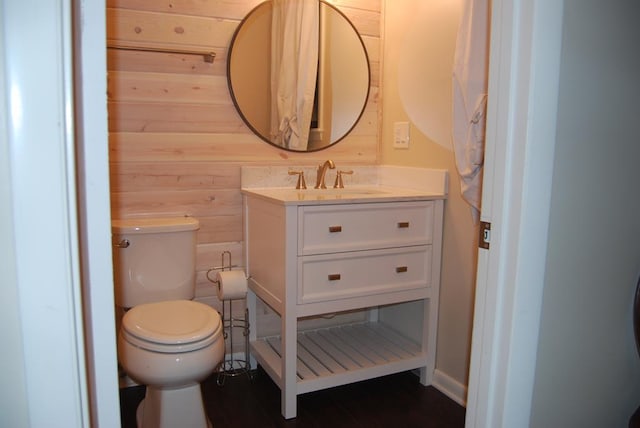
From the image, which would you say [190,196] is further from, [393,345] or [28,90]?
[28,90]

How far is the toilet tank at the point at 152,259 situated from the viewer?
210cm

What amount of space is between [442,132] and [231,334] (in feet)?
4.79

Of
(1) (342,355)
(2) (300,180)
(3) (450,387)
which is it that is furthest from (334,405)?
(2) (300,180)

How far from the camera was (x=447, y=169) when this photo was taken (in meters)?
2.27

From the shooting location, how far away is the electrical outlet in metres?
2.53

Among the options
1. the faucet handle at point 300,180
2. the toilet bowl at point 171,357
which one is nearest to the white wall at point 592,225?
the toilet bowl at point 171,357

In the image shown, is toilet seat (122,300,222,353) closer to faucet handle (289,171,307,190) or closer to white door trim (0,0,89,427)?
faucet handle (289,171,307,190)

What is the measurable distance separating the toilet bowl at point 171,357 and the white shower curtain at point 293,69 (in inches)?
41.4

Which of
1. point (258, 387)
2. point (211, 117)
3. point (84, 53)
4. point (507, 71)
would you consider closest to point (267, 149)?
point (211, 117)

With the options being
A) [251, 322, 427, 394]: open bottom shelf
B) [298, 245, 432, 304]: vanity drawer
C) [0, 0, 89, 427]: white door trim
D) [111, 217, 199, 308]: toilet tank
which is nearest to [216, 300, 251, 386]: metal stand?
[251, 322, 427, 394]: open bottom shelf

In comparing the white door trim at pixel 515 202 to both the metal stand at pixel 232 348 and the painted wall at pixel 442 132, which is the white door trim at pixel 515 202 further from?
the metal stand at pixel 232 348

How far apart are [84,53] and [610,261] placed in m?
1.36

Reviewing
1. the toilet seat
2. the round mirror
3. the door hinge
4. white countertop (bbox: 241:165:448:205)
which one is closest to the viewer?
the door hinge

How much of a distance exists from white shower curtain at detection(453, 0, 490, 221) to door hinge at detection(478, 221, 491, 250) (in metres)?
0.72
